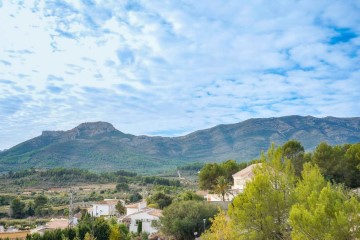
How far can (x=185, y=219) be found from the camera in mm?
42375

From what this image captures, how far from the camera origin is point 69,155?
188125mm

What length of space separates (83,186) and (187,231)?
243ft

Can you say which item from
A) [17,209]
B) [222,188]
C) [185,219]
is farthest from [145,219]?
[17,209]

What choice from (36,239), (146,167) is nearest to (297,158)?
(36,239)

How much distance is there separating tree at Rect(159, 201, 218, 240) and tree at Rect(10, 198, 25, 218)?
1580 inches

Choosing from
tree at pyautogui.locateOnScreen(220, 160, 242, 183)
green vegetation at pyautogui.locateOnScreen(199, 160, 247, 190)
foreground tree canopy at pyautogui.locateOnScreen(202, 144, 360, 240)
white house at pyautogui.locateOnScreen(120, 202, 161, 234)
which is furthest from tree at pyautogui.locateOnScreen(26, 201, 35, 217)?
foreground tree canopy at pyautogui.locateOnScreen(202, 144, 360, 240)

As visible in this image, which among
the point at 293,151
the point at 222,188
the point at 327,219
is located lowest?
the point at 327,219

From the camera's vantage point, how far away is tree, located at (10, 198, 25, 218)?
7238 cm

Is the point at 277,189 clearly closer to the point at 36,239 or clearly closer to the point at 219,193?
the point at 36,239

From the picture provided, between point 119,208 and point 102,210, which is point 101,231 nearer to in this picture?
point 119,208

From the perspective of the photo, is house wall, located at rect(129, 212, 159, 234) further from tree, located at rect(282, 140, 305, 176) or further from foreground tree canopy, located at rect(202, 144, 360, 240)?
foreground tree canopy, located at rect(202, 144, 360, 240)

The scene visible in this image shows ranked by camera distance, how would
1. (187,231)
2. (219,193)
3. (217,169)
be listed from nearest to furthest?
(187,231)
(219,193)
(217,169)

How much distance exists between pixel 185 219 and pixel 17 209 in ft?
146

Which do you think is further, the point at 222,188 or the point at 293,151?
the point at 222,188
